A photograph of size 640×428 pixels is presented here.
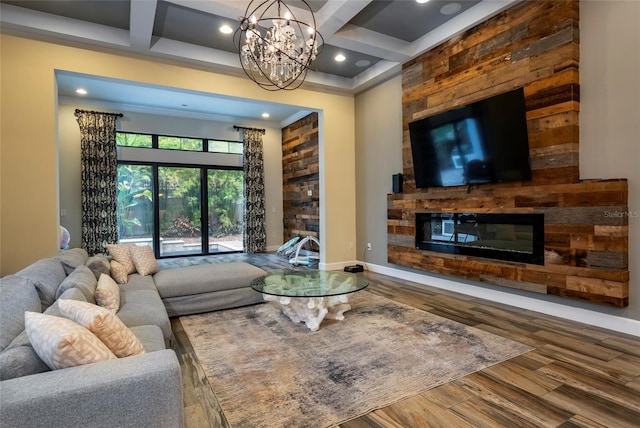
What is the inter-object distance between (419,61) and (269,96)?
236 cm

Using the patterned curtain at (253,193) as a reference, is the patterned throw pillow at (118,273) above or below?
below

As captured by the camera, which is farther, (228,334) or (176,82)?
(176,82)

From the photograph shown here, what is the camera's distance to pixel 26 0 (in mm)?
3664

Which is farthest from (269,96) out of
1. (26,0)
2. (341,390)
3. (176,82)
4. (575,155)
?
(341,390)

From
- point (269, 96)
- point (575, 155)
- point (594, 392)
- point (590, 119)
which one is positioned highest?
point (269, 96)

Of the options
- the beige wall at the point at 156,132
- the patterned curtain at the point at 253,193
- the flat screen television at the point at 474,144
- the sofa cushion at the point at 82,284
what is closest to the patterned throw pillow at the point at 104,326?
the sofa cushion at the point at 82,284

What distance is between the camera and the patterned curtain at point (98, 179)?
6617 mm

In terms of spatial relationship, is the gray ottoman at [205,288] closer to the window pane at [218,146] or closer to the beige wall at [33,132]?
the beige wall at [33,132]

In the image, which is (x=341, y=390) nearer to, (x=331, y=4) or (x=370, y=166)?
(x=331, y=4)

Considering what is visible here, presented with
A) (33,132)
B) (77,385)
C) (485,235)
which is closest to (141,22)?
(33,132)

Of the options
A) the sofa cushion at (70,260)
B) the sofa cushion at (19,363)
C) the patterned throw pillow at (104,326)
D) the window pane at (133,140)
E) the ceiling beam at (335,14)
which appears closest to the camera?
the sofa cushion at (19,363)

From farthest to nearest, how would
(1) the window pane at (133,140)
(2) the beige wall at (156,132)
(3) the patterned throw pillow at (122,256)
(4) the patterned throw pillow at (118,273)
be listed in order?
(1) the window pane at (133,140) < (2) the beige wall at (156,132) < (3) the patterned throw pillow at (122,256) < (4) the patterned throw pillow at (118,273)

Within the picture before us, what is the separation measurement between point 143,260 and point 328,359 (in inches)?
101

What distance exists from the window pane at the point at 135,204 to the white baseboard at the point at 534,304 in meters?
5.51
